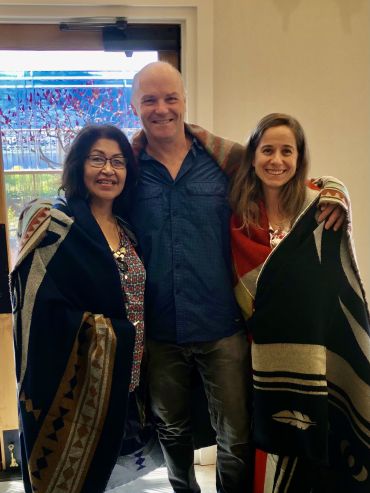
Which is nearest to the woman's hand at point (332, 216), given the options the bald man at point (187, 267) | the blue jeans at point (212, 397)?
the bald man at point (187, 267)

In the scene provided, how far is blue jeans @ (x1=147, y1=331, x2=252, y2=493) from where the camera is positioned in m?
1.37

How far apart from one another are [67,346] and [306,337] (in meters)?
0.66

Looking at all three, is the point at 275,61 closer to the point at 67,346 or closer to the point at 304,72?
the point at 304,72

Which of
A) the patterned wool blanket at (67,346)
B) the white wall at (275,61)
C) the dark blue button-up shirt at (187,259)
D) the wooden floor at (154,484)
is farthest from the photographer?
the wooden floor at (154,484)

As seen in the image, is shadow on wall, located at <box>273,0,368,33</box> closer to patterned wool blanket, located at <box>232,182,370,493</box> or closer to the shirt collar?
the shirt collar

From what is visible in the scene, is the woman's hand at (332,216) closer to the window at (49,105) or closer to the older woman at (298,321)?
the older woman at (298,321)

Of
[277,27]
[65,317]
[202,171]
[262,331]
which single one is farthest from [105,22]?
[262,331]

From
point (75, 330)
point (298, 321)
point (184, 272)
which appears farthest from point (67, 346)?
point (298, 321)

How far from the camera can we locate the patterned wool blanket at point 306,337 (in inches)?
49.4

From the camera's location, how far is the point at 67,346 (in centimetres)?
122

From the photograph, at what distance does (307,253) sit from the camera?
126 cm

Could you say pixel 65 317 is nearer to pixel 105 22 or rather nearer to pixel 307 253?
pixel 307 253

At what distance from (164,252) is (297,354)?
1.57 ft

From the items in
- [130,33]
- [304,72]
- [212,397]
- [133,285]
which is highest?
[130,33]
